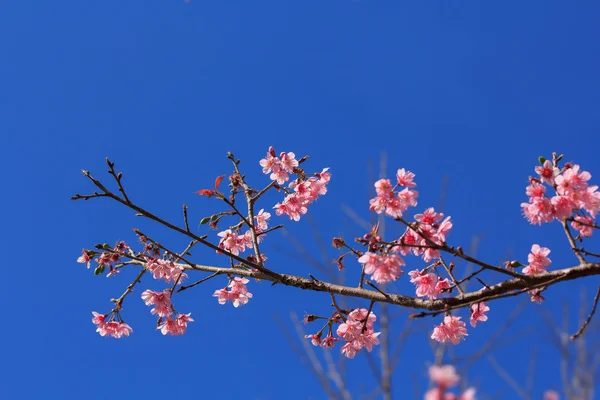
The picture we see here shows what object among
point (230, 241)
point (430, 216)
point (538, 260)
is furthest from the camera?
point (230, 241)

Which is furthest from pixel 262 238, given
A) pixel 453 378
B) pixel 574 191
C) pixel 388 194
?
pixel 453 378

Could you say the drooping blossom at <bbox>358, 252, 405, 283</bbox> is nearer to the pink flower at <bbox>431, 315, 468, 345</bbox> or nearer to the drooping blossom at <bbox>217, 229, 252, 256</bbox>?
the pink flower at <bbox>431, 315, 468, 345</bbox>

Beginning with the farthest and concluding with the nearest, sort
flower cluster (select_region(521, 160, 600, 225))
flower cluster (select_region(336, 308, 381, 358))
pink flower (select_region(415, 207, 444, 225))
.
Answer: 1. flower cluster (select_region(336, 308, 381, 358))
2. pink flower (select_region(415, 207, 444, 225))
3. flower cluster (select_region(521, 160, 600, 225))

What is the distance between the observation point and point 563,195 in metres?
2.39

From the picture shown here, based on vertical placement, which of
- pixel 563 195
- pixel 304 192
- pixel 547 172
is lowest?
pixel 563 195

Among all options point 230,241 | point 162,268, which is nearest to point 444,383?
point 162,268

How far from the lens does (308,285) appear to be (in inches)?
104

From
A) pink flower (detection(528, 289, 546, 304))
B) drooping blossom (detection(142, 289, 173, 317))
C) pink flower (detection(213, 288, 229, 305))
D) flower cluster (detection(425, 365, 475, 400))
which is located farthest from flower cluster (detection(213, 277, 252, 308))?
flower cluster (detection(425, 365, 475, 400))

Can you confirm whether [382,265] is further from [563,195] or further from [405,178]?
[563,195]

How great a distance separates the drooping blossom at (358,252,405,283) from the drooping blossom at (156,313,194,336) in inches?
59.7

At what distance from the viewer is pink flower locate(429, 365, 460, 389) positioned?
1.05 meters

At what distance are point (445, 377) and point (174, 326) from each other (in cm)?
263

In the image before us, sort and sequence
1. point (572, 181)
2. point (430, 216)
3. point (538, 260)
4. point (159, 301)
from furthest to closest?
point (159, 301)
point (538, 260)
point (430, 216)
point (572, 181)

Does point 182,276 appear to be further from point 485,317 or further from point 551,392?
point 551,392
